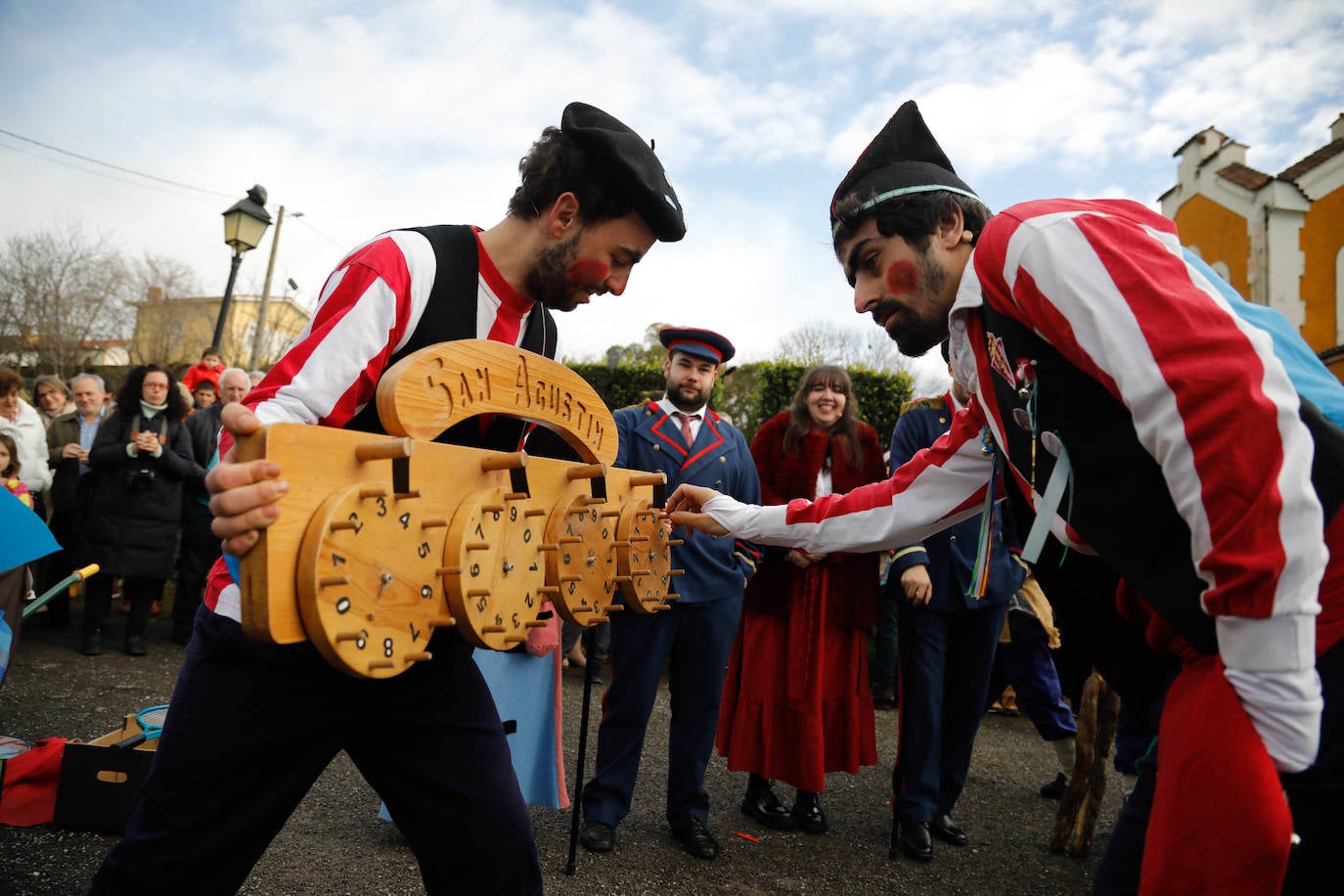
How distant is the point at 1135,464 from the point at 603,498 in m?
1.07

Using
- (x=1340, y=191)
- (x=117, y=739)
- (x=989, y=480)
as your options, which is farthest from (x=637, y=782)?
(x=1340, y=191)

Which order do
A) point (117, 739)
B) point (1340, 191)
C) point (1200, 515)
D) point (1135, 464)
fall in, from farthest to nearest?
point (1340, 191), point (117, 739), point (1135, 464), point (1200, 515)

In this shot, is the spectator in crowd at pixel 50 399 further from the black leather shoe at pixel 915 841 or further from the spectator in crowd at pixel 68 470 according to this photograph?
the black leather shoe at pixel 915 841

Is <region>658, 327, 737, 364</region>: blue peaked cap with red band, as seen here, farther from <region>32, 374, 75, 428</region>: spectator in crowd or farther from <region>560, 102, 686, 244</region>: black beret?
<region>32, 374, 75, 428</region>: spectator in crowd

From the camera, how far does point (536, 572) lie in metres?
1.72

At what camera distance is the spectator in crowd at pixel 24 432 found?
6191mm

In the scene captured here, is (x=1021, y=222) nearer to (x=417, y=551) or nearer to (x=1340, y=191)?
(x=417, y=551)

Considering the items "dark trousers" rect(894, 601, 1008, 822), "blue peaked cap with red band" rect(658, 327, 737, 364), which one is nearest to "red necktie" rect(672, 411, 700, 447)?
"blue peaked cap with red band" rect(658, 327, 737, 364)

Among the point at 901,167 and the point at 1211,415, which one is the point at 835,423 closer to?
the point at 901,167

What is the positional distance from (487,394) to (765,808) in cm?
334

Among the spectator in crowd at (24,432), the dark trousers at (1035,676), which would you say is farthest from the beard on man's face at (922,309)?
the spectator in crowd at (24,432)

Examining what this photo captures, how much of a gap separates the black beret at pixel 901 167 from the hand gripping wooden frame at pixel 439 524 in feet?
2.84

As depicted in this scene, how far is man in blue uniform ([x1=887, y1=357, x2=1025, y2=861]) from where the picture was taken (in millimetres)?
3963

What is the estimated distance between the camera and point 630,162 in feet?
6.26
